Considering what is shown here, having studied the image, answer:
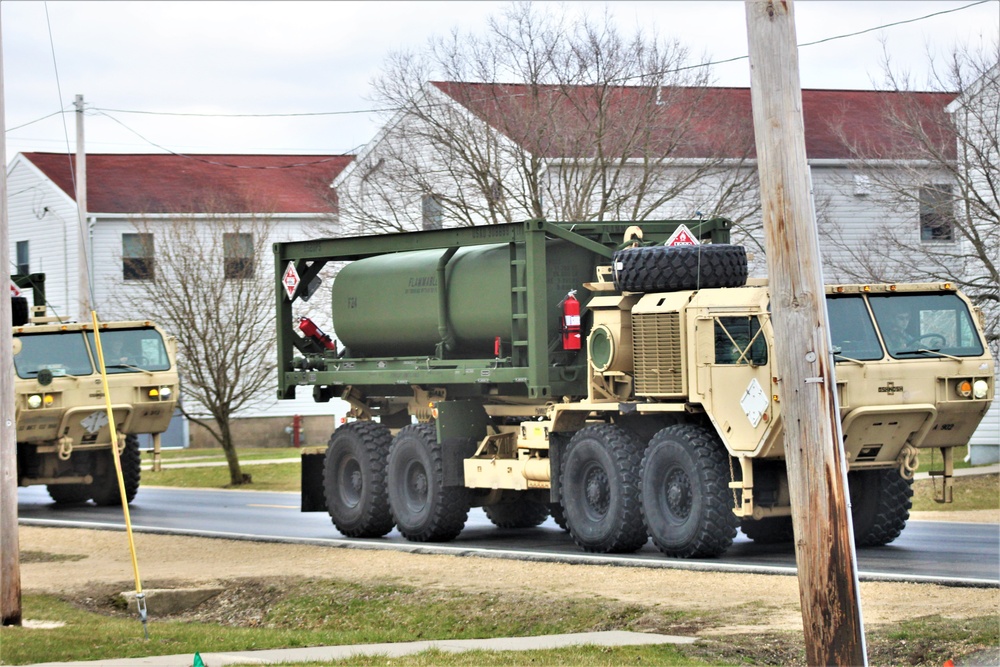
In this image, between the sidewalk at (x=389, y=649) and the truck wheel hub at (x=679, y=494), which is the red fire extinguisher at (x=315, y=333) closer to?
the truck wheel hub at (x=679, y=494)

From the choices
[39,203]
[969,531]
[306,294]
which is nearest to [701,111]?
[306,294]

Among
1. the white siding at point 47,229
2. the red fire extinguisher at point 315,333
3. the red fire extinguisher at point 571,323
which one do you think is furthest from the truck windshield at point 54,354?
the white siding at point 47,229

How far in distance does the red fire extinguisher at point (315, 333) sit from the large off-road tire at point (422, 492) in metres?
2.63

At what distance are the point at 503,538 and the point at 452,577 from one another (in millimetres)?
4393

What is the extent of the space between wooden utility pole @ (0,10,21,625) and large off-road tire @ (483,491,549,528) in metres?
7.83

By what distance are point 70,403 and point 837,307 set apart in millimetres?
13763

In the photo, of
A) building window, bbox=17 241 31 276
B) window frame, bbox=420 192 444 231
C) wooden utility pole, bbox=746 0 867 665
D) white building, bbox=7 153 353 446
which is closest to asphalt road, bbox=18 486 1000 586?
wooden utility pole, bbox=746 0 867 665

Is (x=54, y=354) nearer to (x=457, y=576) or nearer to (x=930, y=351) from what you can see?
(x=457, y=576)

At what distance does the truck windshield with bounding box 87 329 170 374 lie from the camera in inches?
1038

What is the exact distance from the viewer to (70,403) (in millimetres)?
25484

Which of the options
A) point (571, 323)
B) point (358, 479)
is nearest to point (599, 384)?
point (571, 323)

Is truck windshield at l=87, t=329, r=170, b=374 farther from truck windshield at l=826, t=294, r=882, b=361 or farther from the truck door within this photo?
truck windshield at l=826, t=294, r=882, b=361

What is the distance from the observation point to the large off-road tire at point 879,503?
56.6 ft

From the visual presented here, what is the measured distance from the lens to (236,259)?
111 ft
